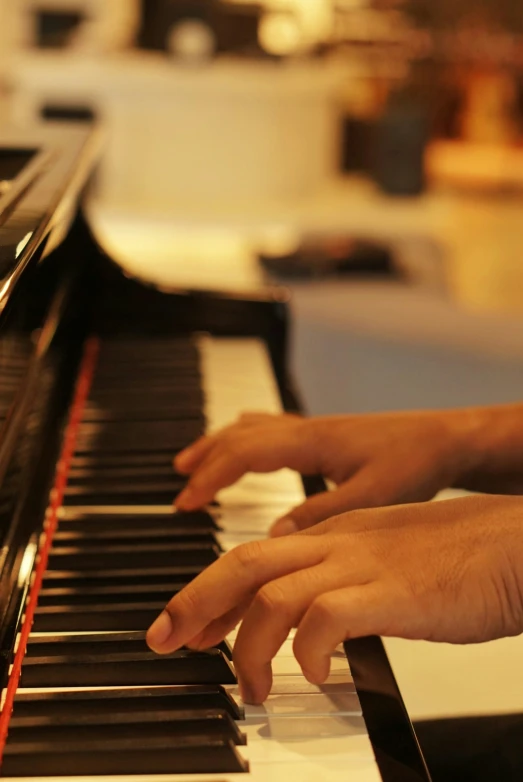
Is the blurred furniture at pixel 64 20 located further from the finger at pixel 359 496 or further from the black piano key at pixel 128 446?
the finger at pixel 359 496

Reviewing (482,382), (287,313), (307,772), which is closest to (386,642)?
(307,772)

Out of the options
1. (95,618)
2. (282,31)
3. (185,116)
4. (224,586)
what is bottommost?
(185,116)

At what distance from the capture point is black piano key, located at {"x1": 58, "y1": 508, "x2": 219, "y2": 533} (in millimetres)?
1105

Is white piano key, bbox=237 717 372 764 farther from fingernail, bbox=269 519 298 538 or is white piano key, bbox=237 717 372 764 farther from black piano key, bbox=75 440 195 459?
black piano key, bbox=75 440 195 459

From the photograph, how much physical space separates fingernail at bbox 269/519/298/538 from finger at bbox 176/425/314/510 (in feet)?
0.41

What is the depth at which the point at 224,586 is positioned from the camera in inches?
29.9

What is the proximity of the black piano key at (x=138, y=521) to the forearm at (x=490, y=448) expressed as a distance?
0.98 ft

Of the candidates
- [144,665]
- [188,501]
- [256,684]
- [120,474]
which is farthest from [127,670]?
[120,474]

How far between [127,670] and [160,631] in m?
0.07

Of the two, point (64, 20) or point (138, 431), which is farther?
point (64, 20)

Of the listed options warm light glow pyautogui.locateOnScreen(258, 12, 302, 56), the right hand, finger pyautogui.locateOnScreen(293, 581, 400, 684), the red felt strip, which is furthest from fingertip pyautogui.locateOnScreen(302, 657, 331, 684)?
warm light glow pyautogui.locateOnScreen(258, 12, 302, 56)

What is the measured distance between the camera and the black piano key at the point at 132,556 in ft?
3.34

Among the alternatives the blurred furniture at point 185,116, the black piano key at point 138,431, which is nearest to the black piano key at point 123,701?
the black piano key at point 138,431

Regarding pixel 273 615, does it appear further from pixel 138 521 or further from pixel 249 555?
pixel 138 521
